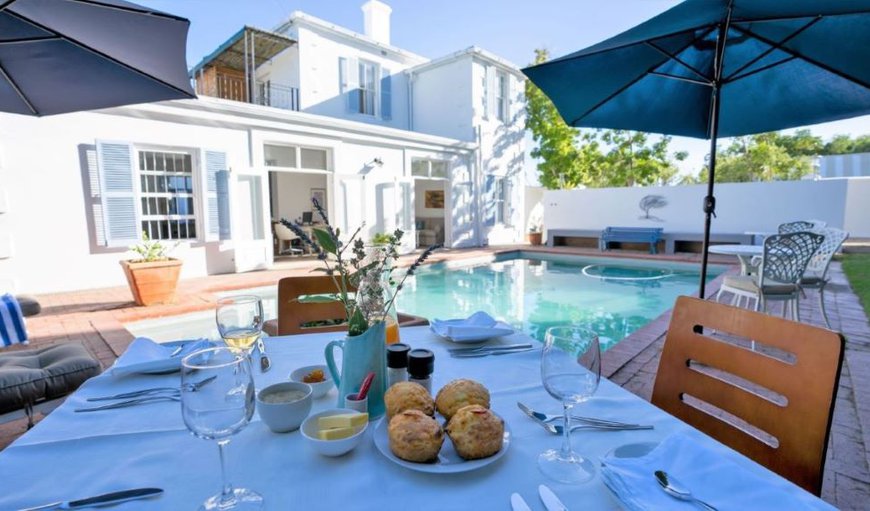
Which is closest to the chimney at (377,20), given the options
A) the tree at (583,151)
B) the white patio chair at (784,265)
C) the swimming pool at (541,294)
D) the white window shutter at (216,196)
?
the tree at (583,151)

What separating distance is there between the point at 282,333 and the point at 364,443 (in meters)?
1.21

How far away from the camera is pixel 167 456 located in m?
0.78

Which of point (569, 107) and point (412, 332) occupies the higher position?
point (569, 107)

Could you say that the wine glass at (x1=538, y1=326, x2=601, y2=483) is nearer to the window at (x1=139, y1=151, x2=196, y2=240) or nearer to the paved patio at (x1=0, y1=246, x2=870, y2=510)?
the paved patio at (x1=0, y1=246, x2=870, y2=510)

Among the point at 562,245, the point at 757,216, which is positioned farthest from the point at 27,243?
the point at 757,216

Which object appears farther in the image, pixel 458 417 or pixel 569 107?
pixel 569 107

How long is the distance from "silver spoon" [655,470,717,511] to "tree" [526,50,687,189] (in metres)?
13.9

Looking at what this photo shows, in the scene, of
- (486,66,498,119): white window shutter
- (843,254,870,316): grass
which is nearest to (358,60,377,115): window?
(486,66,498,119): white window shutter

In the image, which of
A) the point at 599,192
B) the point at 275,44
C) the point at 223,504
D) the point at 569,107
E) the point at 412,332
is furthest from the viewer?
the point at 599,192

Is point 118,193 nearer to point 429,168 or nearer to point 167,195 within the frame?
point 167,195

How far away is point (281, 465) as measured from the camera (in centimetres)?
74

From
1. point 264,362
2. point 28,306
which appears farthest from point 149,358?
point 28,306

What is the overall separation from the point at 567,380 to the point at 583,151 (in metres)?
14.6

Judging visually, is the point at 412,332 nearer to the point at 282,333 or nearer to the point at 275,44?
the point at 282,333
